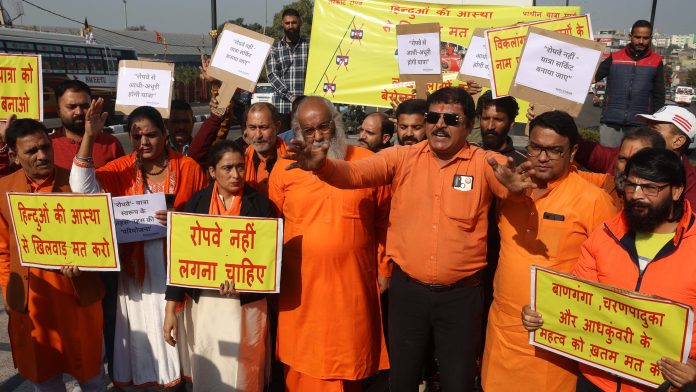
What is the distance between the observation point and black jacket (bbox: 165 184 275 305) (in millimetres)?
3240

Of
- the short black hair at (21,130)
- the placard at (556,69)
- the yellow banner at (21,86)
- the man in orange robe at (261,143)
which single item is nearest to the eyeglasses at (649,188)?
the placard at (556,69)

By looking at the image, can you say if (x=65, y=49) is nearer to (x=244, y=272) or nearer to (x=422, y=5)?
(x=422, y=5)

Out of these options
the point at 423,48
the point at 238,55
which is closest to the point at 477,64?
the point at 423,48

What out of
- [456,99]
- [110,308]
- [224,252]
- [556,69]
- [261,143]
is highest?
[556,69]

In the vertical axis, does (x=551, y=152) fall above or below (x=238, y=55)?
below

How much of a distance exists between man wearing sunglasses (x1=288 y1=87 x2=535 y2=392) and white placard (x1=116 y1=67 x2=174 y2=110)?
2.18 metres

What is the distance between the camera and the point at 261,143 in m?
3.84

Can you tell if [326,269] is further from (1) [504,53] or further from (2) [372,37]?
(2) [372,37]

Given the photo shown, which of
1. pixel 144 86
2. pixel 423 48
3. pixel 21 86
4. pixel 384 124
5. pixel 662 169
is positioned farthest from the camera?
pixel 423 48

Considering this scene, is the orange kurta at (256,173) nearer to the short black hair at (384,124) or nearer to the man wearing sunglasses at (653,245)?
the short black hair at (384,124)

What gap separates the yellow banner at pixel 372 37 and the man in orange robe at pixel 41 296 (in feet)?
16.0

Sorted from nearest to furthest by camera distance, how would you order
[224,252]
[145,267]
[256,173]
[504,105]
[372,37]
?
[224,252] < [145,267] < [256,173] < [504,105] < [372,37]

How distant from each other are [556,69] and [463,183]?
1.32 metres

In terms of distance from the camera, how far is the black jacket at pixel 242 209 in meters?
3.24
